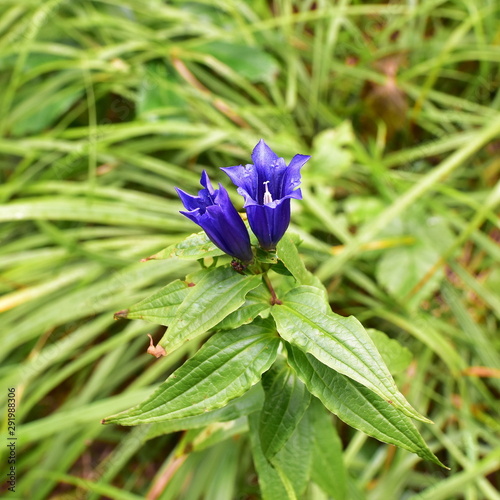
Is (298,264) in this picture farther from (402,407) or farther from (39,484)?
(39,484)

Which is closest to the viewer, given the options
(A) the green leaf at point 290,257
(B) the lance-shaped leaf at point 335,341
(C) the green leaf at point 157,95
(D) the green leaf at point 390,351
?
(B) the lance-shaped leaf at point 335,341

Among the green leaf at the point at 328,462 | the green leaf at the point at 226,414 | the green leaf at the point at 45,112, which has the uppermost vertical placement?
the green leaf at the point at 45,112

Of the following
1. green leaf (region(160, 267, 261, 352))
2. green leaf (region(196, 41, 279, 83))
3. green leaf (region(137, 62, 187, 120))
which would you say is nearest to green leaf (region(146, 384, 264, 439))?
green leaf (region(160, 267, 261, 352))

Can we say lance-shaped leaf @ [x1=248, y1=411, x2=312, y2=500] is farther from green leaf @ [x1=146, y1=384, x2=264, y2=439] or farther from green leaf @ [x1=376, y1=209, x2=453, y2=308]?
green leaf @ [x1=376, y1=209, x2=453, y2=308]

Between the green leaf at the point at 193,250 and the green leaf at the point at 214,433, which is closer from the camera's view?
the green leaf at the point at 193,250

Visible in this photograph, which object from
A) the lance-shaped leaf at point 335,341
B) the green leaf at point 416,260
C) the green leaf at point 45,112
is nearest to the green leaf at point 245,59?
the green leaf at point 45,112

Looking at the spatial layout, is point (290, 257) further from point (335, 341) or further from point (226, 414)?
point (226, 414)

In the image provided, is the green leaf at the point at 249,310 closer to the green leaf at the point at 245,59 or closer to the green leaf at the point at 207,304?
the green leaf at the point at 207,304

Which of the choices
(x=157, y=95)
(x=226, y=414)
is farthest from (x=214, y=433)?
(x=157, y=95)
